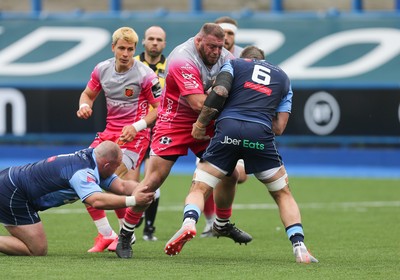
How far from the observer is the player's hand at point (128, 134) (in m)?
11.4

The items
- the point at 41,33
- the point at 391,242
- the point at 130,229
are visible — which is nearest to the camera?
the point at 130,229

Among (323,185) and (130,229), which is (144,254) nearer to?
(130,229)

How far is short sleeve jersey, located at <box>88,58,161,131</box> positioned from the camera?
1190 centimetres

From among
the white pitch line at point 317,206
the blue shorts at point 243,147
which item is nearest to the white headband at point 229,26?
the white pitch line at point 317,206

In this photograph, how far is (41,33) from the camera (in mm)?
23531

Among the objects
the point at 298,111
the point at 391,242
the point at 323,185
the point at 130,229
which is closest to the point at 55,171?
the point at 130,229

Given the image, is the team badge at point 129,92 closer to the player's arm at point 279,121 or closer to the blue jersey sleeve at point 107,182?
the blue jersey sleeve at point 107,182

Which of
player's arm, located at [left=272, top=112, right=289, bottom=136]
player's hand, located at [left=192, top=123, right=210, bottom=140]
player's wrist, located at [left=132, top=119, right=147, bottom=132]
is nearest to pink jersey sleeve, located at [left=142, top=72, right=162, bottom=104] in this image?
player's wrist, located at [left=132, top=119, right=147, bottom=132]

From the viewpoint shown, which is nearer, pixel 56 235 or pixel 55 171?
pixel 55 171

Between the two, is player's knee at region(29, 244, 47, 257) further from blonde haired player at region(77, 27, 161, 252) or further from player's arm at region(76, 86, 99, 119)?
player's arm at region(76, 86, 99, 119)

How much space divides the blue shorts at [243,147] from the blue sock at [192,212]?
0.49 m

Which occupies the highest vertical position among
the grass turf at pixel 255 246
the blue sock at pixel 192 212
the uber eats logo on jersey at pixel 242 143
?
the uber eats logo on jersey at pixel 242 143

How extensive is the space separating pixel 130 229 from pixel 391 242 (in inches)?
125

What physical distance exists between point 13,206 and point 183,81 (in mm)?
2011
